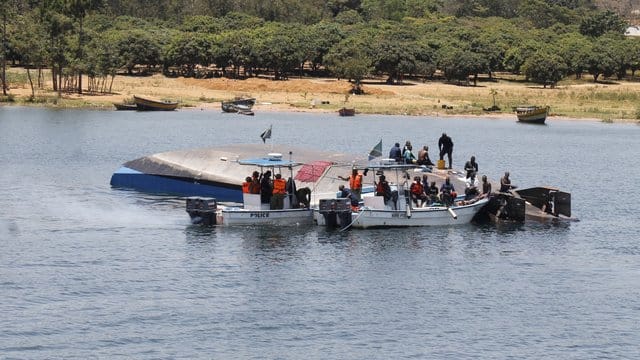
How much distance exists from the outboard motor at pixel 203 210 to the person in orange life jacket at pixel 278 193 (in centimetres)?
278

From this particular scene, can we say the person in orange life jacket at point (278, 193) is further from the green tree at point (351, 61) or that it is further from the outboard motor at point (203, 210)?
the green tree at point (351, 61)

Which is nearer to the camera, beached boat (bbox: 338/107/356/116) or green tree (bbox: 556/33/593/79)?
beached boat (bbox: 338/107/356/116)

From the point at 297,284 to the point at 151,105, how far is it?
291 ft

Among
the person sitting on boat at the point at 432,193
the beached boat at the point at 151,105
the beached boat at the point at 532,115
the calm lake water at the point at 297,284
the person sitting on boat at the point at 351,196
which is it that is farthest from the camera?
the beached boat at the point at 151,105

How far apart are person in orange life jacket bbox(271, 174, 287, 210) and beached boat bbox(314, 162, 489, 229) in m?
1.80

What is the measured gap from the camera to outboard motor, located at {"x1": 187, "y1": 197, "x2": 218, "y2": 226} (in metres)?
57.1

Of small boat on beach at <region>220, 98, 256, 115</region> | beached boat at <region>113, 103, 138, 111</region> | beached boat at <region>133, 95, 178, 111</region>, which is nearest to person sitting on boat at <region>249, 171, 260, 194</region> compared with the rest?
small boat on beach at <region>220, 98, 256, 115</region>

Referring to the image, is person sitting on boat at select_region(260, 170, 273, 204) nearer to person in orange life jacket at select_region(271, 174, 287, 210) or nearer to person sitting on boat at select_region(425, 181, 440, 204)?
person in orange life jacket at select_region(271, 174, 287, 210)

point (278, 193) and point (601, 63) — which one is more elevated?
point (601, 63)

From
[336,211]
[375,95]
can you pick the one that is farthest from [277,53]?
[336,211]

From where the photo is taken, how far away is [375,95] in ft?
493

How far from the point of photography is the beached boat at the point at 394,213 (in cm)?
5731

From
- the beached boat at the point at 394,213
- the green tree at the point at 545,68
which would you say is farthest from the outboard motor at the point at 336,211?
the green tree at the point at 545,68

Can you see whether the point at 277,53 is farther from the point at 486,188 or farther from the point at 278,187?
the point at 278,187
